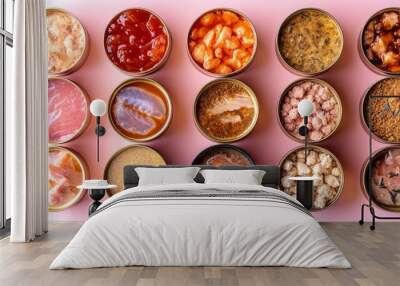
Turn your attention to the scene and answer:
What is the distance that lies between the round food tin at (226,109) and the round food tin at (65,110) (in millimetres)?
1373

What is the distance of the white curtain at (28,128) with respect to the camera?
454 centimetres

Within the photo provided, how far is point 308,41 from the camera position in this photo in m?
5.62

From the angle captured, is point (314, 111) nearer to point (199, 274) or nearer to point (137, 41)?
point (137, 41)

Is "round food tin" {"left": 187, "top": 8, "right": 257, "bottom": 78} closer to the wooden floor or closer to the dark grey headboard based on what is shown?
the dark grey headboard

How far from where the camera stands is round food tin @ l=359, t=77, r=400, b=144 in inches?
220

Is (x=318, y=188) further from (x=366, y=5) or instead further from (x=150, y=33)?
(x=150, y=33)

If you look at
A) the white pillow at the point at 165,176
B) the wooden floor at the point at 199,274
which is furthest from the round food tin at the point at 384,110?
the white pillow at the point at 165,176

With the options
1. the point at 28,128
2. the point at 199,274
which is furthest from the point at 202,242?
the point at 28,128

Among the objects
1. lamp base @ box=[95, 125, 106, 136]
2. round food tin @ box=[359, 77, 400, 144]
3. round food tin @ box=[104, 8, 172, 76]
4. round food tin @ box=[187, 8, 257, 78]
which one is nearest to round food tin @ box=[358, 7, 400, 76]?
round food tin @ box=[359, 77, 400, 144]

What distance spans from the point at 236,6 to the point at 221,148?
173 centimetres

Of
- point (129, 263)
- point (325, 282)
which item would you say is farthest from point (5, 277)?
point (325, 282)

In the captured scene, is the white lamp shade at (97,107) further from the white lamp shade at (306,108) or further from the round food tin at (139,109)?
the white lamp shade at (306,108)

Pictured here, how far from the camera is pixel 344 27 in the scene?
5.78 metres

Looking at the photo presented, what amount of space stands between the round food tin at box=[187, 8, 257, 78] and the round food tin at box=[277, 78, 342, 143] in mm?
650
